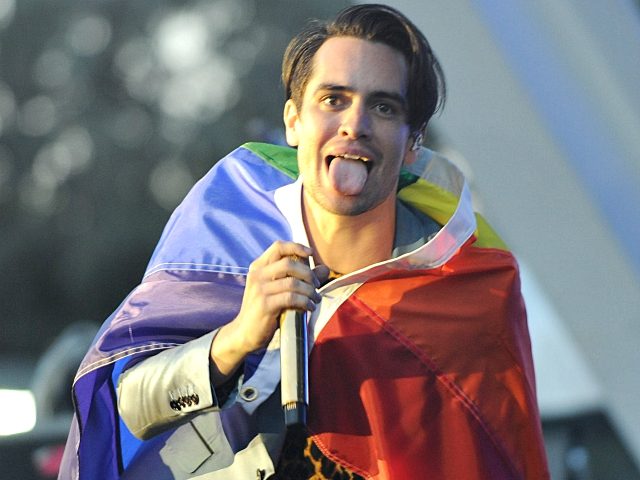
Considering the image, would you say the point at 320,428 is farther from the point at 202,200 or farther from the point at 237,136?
the point at 237,136

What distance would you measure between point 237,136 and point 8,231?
4.11m

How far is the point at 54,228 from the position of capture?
20.9 meters

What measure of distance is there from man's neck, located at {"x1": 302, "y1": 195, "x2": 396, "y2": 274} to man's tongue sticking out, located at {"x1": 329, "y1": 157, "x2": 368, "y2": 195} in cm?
14

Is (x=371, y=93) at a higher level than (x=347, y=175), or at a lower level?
higher

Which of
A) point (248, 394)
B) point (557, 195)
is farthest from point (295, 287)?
point (557, 195)

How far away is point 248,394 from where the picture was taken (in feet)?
10.1

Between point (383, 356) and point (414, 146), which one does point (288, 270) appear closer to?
point (383, 356)

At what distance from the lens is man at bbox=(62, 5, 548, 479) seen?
3.16 meters

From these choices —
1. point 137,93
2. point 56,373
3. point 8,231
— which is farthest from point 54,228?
point 56,373

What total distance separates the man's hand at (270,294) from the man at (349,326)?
17 cm

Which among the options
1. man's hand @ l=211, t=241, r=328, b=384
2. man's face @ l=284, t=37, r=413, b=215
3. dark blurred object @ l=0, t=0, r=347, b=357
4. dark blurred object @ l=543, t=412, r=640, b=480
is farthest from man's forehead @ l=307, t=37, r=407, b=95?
dark blurred object @ l=0, t=0, r=347, b=357

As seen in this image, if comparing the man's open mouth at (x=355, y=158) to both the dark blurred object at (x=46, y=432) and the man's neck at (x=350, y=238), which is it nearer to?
the man's neck at (x=350, y=238)

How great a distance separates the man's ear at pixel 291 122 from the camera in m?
3.34

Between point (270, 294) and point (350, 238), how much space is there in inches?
22.5
